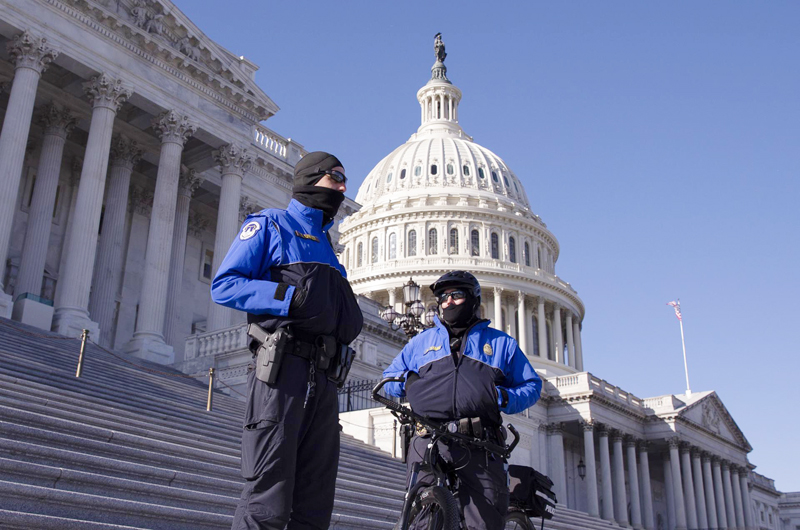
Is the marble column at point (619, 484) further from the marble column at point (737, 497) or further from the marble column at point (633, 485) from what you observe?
the marble column at point (737, 497)

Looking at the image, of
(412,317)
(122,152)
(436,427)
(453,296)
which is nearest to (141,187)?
(122,152)

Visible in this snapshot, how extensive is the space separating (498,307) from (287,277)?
72.6 meters

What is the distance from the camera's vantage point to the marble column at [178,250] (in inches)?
1092

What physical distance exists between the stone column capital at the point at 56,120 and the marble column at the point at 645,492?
44908mm

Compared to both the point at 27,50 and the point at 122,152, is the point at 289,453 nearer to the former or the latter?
the point at 27,50

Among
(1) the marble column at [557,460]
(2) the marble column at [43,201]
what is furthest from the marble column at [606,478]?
(2) the marble column at [43,201]

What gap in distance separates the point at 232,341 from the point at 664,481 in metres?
48.1

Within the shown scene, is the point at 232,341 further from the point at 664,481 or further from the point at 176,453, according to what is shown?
the point at 664,481

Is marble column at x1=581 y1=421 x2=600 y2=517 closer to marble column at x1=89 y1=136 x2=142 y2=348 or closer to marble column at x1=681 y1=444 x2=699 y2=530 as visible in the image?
marble column at x1=681 y1=444 x2=699 y2=530

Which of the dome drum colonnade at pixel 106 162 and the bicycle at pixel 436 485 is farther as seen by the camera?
the dome drum colonnade at pixel 106 162

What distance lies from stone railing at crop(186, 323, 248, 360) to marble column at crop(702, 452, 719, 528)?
4832cm

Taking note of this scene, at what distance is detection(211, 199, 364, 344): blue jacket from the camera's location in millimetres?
4152

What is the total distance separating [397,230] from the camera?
81688 millimetres

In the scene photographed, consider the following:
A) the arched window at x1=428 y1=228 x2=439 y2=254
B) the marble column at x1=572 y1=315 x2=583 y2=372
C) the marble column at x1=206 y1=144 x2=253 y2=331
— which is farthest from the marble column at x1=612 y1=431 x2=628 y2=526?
the marble column at x1=206 y1=144 x2=253 y2=331
